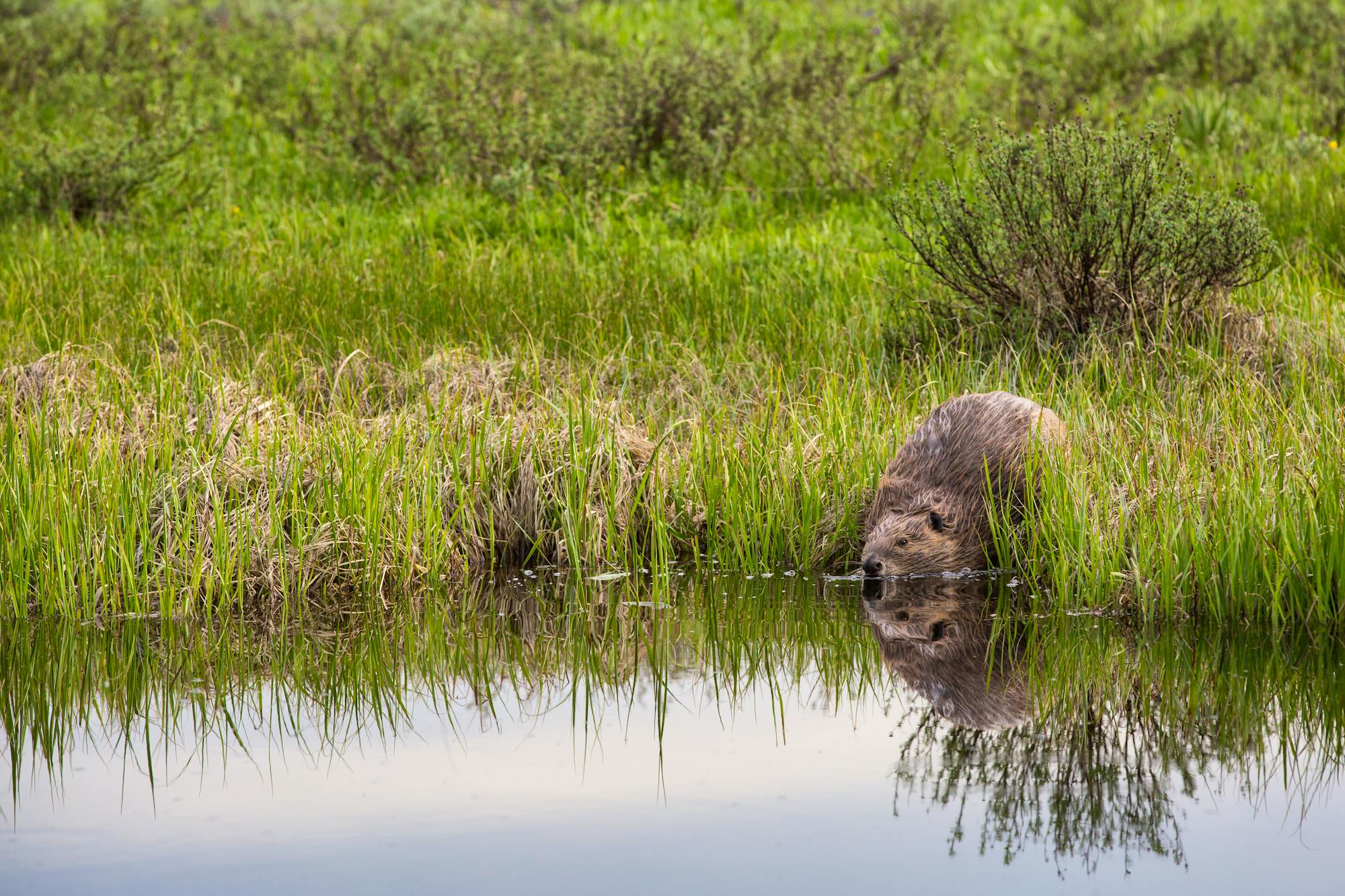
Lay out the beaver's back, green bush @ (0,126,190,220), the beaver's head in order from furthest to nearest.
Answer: green bush @ (0,126,190,220), the beaver's back, the beaver's head

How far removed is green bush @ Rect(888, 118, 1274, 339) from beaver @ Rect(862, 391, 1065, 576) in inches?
63.6

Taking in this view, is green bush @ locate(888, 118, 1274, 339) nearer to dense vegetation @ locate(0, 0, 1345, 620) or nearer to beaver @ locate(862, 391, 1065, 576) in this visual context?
dense vegetation @ locate(0, 0, 1345, 620)

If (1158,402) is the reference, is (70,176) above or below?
above

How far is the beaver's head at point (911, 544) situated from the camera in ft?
18.1

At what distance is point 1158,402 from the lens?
245 inches

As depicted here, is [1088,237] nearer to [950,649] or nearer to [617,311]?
[617,311]

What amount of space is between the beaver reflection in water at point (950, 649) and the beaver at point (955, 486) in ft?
0.40

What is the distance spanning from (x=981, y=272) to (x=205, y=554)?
422cm

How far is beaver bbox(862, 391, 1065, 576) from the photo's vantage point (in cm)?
556

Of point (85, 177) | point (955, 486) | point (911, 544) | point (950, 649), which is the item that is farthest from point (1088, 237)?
point (85, 177)

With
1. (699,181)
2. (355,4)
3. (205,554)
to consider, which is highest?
(355,4)

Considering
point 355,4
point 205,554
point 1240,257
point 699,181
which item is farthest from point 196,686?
point 355,4

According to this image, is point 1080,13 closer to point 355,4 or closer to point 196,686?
point 355,4

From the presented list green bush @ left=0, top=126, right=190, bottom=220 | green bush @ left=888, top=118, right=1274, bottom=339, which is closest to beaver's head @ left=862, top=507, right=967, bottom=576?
green bush @ left=888, top=118, right=1274, bottom=339
